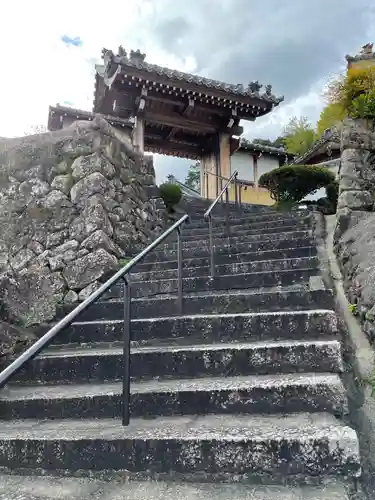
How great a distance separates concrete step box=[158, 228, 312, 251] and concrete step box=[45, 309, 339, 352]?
1.89 meters

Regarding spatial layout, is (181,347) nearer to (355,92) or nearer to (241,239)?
(241,239)

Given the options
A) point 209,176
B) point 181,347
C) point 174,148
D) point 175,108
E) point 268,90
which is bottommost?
point 181,347

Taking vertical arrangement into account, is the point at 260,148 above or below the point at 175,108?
above

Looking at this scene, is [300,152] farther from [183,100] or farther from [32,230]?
[32,230]

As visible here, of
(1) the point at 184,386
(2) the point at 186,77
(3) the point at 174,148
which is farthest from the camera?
(3) the point at 174,148

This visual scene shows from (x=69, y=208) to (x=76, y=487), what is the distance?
10.5 feet

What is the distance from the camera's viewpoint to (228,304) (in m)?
2.79

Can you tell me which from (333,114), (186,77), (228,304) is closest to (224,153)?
(186,77)

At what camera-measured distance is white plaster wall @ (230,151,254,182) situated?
1485 centimetres

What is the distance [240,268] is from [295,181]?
203 inches

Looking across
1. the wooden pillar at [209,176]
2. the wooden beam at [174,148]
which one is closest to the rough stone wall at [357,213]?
the wooden pillar at [209,176]

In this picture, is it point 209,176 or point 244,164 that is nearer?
point 209,176

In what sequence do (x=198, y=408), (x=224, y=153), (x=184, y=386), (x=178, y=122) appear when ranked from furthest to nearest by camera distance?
(x=224, y=153) < (x=178, y=122) < (x=184, y=386) < (x=198, y=408)

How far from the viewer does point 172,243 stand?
198 inches
